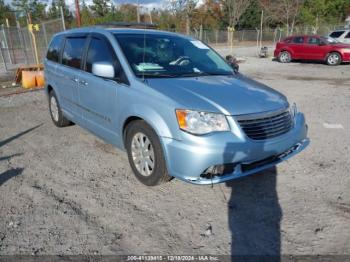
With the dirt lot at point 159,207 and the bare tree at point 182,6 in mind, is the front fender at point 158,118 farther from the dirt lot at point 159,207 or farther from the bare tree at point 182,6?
the bare tree at point 182,6

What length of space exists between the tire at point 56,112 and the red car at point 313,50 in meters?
16.0

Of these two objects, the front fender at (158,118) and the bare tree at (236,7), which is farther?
the bare tree at (236,7)

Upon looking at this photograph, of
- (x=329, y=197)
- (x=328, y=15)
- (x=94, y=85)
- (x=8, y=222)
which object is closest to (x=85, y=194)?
(x=8, y=222)

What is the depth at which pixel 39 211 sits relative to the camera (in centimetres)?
320

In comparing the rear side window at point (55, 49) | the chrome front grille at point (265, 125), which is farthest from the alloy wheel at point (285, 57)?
the chrome front grille at point (265, 125)

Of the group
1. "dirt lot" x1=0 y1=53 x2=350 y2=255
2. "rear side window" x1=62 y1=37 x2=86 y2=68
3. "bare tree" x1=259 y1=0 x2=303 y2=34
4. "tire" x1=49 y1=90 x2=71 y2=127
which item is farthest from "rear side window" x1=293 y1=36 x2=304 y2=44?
"bare tree" x1=259 y1=0 x2=303 y2=34

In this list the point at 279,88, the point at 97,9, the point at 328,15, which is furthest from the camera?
the point at 97,9

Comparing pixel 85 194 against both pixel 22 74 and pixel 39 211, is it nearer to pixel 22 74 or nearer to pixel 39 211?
pixel 39 211

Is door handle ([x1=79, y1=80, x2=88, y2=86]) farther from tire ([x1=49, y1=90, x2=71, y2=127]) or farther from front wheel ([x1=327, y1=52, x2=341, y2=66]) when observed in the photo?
front wheel ([x1=327, y1=52, x2=341, y2=66])

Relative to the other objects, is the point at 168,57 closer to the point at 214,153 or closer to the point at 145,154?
the point at 145,154

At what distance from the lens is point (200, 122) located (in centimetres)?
304

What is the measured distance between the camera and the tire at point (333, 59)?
17.0 metres

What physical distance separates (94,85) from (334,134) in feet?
13.6

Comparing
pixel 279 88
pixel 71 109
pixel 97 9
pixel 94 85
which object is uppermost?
pixel 97 9
